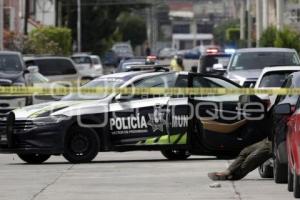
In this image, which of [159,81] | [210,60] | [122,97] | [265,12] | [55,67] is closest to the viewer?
[122,97]

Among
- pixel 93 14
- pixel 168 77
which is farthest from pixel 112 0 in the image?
pixel 168 77

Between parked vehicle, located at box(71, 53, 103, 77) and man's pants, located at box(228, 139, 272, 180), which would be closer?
man's pants, located at box(228, 139, 272, 180)

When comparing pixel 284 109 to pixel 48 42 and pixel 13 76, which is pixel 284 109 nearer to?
pixel 13 76

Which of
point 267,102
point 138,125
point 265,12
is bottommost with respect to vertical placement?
point 138,125

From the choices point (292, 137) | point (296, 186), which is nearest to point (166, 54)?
point (292, 137)

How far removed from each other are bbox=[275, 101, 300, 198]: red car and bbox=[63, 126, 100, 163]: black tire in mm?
5667

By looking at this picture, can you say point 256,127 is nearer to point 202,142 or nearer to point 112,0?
point 202,142

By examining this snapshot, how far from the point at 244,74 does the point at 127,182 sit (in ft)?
38.2

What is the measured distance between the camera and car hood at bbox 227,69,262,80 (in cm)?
2519

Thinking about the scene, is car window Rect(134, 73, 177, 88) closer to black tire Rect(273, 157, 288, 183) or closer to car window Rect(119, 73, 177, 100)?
car window Rect(119, 73, 177, 100)

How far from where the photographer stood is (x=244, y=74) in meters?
25.8

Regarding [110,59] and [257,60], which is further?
[110,59]

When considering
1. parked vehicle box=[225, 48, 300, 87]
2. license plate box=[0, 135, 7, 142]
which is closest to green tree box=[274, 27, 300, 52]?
parked vehicle box=[225, 48, 300, 87]

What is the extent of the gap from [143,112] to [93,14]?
69.9 metres
